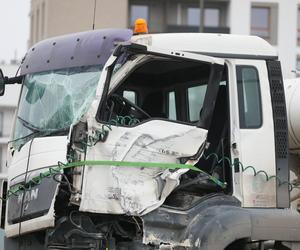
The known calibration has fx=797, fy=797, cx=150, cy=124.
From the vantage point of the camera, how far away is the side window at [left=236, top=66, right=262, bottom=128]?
686 centimetres

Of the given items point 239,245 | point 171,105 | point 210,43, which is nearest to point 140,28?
point 210,43

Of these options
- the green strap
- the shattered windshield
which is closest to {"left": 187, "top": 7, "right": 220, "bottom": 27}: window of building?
the shattered windshield

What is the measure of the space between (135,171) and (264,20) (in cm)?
3779

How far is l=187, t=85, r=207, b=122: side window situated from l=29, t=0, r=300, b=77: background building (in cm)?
3483

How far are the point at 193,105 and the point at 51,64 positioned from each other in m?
1.38

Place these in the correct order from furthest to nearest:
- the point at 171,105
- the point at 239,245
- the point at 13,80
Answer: the point at 13,80, the point at 171,105, the point at 239,245

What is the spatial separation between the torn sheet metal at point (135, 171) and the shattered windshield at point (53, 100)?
0.43m

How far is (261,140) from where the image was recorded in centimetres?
684

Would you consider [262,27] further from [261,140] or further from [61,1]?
[261,140]

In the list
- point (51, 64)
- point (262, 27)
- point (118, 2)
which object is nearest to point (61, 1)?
point (118, 2)

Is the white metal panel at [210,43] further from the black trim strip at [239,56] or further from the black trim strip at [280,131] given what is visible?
the black trim strip at [280,131]

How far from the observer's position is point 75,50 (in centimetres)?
730

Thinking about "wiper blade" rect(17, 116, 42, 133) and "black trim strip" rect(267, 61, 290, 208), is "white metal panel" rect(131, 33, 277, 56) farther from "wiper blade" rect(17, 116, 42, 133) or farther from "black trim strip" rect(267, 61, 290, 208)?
"wiper blade" rect(17, 116, 42, 133)

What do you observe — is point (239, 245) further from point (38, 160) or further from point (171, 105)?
point (38, 160)
